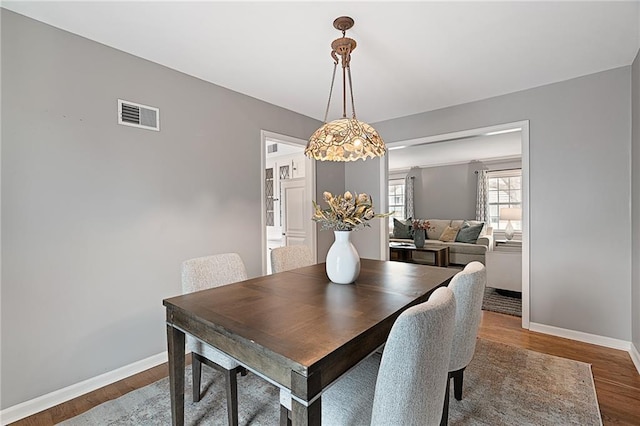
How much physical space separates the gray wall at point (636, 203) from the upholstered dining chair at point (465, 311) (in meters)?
1.78

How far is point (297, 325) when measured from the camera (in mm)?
1146

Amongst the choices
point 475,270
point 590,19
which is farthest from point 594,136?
point 475,270

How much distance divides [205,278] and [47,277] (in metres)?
1.03

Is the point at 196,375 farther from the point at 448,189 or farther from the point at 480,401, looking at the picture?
the point at 448,189

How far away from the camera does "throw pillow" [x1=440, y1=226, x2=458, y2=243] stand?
670cm

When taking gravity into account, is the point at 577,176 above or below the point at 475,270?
above

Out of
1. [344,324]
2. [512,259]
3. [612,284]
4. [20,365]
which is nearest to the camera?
[344,324]

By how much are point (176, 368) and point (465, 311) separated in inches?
58.6

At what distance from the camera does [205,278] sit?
189 centimetres

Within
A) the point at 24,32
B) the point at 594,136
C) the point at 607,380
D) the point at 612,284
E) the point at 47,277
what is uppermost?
the point at 24,32

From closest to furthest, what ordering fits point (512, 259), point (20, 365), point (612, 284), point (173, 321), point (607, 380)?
point (173, 321) < point (20, 365) < point (607, 380) < point (612, 284) < point (512, 259)

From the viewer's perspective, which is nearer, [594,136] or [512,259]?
[594,136]

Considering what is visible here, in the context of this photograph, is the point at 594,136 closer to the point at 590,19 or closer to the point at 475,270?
the point at 590,19

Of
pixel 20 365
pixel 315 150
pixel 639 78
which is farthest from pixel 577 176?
pixel 20 365
